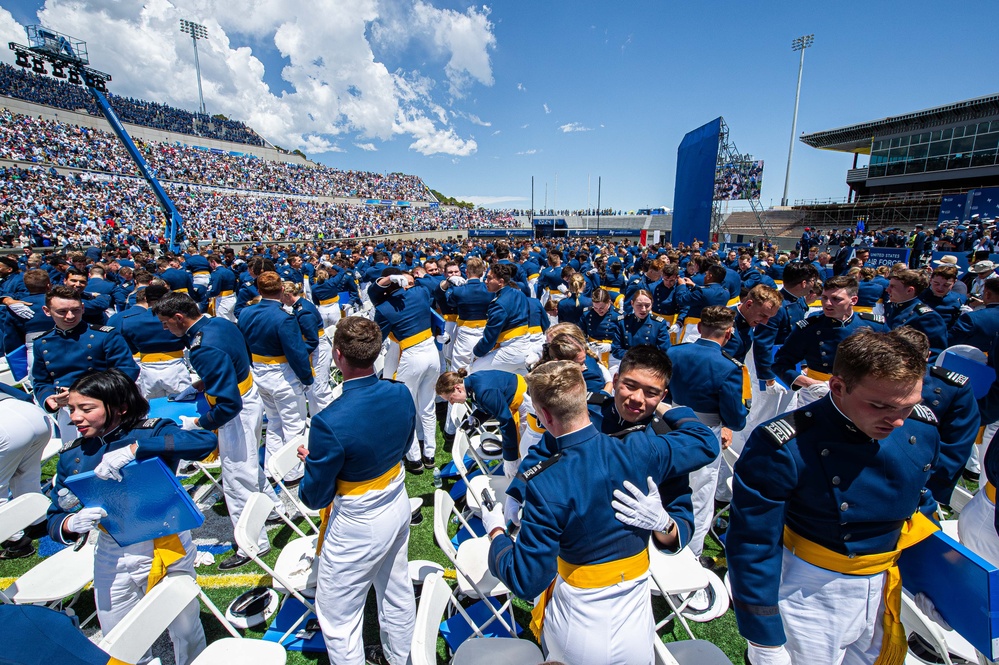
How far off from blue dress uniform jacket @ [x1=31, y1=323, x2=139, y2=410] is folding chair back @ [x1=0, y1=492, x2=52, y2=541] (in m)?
1.39

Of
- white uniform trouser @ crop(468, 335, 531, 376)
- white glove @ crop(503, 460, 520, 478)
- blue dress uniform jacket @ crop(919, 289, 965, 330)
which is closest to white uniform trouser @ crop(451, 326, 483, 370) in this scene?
white uniform trouser @ crop(468, 335, 531, 376)

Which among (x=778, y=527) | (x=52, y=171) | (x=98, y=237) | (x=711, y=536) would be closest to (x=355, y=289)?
(x=711, y=536)

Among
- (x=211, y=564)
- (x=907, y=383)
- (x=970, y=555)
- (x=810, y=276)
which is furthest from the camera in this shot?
(x=810, y=276)

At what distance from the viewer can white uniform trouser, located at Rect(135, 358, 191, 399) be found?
5.17 metres

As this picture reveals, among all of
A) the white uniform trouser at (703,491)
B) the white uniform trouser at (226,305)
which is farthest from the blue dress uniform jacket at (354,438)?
the white uniform trouser at (226,305)

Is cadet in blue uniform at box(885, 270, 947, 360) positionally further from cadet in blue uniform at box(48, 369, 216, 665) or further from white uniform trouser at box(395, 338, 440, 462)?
cadet in blue uniform at box(48, 369, 216, 665)

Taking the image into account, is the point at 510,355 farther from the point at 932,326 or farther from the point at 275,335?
the point at 932,326

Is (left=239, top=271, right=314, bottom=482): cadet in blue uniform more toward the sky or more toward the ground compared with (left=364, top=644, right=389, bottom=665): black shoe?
more toward the sky

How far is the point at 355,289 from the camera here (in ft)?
33.4

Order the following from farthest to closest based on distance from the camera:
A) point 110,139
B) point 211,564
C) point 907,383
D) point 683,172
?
point 110,139 → point 683,172 → point 211,564 → point 907,383

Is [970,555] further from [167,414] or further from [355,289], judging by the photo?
[355,289]

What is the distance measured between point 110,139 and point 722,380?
4516 cm

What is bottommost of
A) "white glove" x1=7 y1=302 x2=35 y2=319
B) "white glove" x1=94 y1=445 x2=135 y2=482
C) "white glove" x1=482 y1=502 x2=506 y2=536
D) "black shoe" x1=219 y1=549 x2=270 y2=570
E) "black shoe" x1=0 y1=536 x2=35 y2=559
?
"black shoe" x1=0 y1=536 x2=35 y2=559

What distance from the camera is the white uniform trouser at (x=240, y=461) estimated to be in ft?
12.6
